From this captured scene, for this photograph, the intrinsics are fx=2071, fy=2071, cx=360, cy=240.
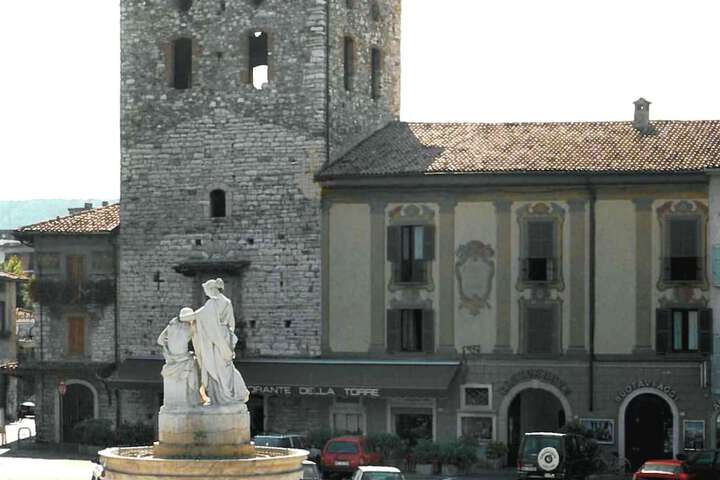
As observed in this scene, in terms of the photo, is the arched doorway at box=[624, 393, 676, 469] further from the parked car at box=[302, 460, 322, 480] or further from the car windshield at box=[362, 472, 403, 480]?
the car windshield at box=[362, 472, 403, 480]

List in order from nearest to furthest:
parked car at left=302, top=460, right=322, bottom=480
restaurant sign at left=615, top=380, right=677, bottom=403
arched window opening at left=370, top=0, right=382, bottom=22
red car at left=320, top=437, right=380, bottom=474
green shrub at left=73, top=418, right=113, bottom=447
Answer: parked car at left=302, top=460, right=322, bottom=480, red car at left=320, top=437, right=380, bottom=474, restaurant sign at left=615, top=380, right=677, bottom=403, green shrub at left=73, top=418, right=113, bottom=447, arched window opening at left=370, top=0, right=382, bottom=22

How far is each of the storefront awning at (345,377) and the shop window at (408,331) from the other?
1.80 feet

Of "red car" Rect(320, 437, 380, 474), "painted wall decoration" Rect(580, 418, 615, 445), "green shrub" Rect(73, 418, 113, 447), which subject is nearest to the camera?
"red car" Rect(320, 437, 380, 474)

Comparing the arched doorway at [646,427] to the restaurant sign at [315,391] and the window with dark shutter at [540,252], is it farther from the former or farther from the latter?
the restaurant sign at [315,391]

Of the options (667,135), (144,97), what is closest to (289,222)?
(144,97)

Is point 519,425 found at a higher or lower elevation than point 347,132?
lower

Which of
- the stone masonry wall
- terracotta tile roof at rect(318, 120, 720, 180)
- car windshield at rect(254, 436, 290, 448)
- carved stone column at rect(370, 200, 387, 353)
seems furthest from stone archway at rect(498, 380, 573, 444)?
the stone masonry wall

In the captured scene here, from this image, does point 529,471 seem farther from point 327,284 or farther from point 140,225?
point 140,225

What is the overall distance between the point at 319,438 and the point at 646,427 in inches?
381

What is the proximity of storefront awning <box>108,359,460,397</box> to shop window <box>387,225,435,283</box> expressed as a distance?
2.65 metres

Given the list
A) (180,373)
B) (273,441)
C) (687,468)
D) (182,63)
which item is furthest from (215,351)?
(182,63)

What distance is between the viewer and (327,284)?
210 ft

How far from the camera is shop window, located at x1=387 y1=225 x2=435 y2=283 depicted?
63.1 m

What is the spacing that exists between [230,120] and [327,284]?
6.34 metres
